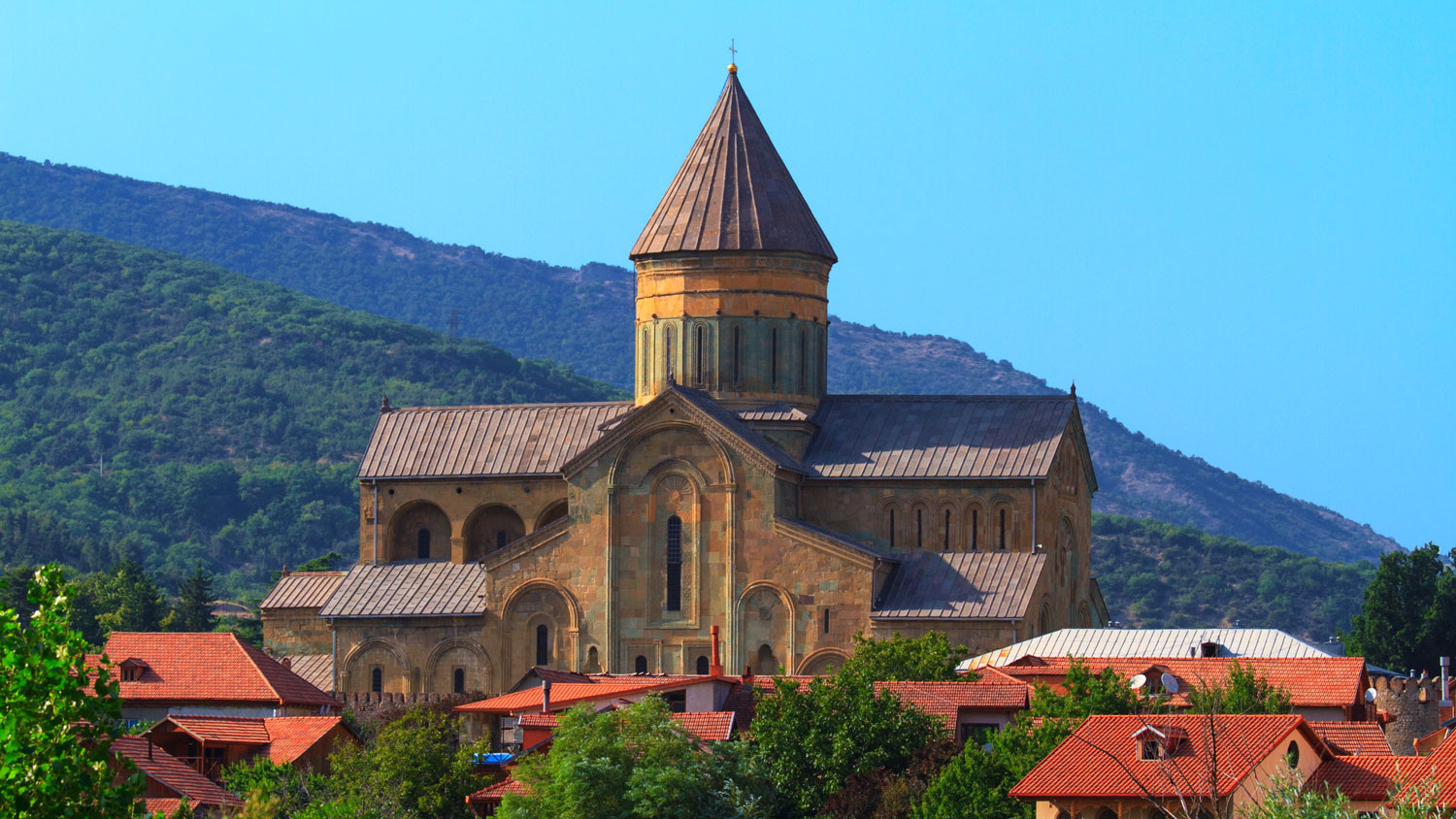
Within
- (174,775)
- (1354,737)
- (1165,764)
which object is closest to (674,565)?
(174,775)

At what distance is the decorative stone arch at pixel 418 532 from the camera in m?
64.5

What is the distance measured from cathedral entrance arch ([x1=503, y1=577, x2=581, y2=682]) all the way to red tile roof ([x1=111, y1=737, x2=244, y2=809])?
12.7 m

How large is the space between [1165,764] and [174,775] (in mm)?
17523

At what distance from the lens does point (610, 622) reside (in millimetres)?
59000

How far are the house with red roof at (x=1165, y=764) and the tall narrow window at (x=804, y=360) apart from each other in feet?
64.5

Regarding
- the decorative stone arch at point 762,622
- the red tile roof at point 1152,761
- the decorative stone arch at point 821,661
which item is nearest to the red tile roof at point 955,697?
the red tile roof at point 1152,761

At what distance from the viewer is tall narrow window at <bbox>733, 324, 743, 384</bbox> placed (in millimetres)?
61659

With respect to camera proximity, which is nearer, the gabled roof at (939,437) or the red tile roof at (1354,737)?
the red tile roof at (1354,737)

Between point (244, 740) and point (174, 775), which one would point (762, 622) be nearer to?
point (244, 740)

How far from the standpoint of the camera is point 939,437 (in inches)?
2389

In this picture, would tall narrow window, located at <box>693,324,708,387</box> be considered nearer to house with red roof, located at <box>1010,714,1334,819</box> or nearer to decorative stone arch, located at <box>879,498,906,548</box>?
decorative stone arch, located at <box>879,498,906,548</box>

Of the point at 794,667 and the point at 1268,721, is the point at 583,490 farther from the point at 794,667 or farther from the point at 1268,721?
the point at 1268,721

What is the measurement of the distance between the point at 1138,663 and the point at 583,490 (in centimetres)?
1385

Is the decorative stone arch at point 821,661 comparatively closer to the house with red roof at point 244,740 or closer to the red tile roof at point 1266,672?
the red tile roof at point 1266,672
